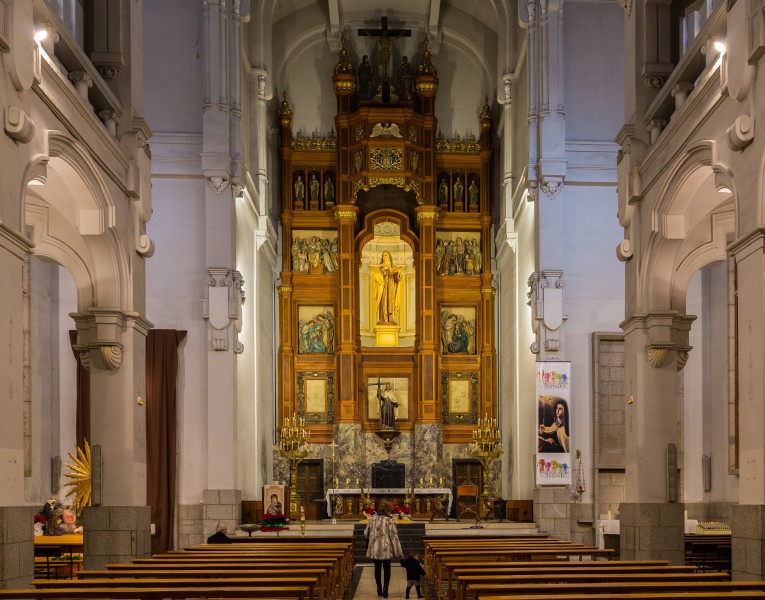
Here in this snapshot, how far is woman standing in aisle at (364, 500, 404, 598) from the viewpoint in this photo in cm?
1780

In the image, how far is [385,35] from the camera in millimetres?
34500

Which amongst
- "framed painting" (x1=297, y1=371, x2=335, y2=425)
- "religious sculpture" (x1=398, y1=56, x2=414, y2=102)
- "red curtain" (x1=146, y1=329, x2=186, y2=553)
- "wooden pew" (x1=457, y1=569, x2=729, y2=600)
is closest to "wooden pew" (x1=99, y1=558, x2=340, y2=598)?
"wooden pew" (x1=457, y1=569, x2=729, y2=600)

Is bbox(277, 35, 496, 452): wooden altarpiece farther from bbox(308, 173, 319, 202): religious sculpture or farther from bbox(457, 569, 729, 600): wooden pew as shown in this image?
bbox(457, 569, 729, 600): wooden pew

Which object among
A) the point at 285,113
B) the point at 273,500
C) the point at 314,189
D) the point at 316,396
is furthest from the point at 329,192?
the point at 273,500

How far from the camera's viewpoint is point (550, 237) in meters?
26.2

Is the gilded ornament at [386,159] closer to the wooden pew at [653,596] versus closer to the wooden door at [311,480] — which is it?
the wooden door at [311,480]

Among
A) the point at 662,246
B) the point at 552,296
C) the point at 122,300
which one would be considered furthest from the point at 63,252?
the point at 552,296

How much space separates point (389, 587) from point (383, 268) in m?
16.4

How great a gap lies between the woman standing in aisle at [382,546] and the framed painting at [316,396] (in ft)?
50.3

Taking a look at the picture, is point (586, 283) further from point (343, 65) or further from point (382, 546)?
point (343, 65)

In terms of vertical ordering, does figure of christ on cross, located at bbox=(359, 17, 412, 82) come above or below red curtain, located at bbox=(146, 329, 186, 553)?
above

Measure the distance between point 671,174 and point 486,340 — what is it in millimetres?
18405

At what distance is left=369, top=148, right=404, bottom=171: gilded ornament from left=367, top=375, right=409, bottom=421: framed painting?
20.3 feet

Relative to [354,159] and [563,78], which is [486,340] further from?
[563,78]
